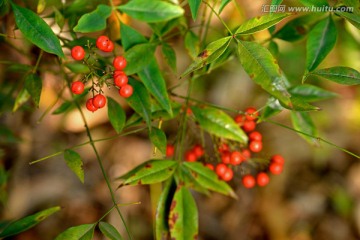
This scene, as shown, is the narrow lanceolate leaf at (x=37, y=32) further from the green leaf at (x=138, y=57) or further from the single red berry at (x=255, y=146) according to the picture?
the single red berry at (x=255, y=146)

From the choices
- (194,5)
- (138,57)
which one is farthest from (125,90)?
(194,5)

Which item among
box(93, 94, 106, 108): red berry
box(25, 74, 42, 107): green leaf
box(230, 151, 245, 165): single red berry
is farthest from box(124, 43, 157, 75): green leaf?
box(230, 151, 245, 165): single red berry

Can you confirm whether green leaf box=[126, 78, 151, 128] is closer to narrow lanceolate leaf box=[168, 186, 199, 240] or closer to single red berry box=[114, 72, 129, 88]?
single red berry box=[114, 72, 129, 88]

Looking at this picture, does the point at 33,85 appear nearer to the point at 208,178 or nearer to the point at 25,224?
the point at 25,224

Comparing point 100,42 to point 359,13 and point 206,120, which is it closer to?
point 206,120

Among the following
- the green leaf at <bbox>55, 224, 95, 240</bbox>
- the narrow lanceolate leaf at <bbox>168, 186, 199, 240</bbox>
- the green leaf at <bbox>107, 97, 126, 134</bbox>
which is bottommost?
the narrow lanceolate leaf at <bbox>168, 186, 199, 240</bbox>

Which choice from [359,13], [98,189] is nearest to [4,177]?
[98,189]
